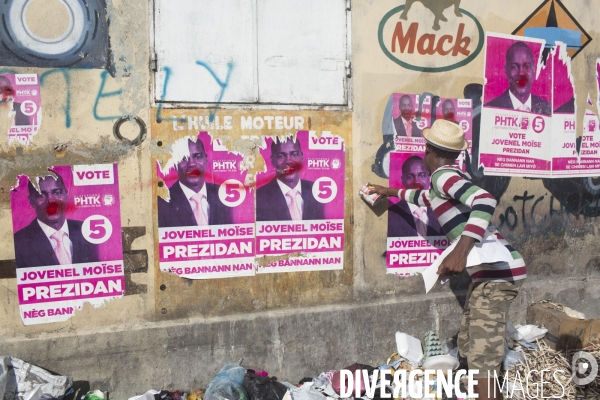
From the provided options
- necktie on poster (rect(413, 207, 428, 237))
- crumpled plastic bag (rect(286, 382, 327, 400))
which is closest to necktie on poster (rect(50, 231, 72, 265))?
crumpled plastic bag (rect(286, 382, 327, 400))

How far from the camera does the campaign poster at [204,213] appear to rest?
4.12m

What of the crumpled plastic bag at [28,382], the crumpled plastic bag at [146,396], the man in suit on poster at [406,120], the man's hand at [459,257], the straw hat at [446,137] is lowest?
the crumpled plastic bag at [146,396]

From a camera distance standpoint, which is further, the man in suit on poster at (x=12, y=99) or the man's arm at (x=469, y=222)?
the man in suit on poster at (x=12, y=99)

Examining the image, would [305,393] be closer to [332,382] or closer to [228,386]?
[332,382]

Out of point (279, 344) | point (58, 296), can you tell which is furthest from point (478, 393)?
point (58, 296)

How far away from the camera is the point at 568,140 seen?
552 cm

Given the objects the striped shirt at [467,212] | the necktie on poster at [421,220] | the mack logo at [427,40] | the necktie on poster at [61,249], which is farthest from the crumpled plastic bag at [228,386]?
the mack logo at [427,40]

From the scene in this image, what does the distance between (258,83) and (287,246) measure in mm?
1375

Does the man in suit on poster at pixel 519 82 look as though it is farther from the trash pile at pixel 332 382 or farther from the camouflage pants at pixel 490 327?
the trash pile at pixel 332 382

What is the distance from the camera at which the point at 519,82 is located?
17.1 feet

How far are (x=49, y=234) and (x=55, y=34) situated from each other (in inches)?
56.9

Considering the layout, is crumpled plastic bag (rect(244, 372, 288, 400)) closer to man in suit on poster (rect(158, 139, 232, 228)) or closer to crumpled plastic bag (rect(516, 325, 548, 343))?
man in suit on poster (rect(158, 139, 232, 228))

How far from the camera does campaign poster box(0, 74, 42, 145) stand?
3713 mm

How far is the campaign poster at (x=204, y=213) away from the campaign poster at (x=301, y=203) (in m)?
0.15
